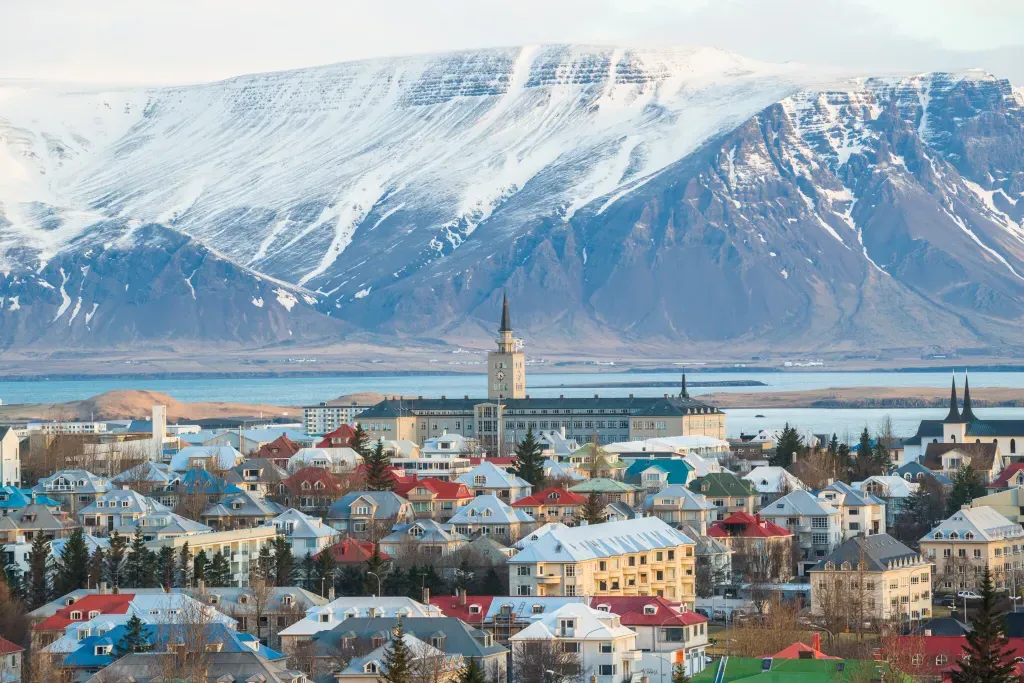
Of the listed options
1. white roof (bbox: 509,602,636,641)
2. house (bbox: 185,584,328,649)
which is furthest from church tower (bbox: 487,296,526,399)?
white roof (bbox: 509,602,636,641)

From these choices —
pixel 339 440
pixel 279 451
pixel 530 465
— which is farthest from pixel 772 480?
pixel 339 440

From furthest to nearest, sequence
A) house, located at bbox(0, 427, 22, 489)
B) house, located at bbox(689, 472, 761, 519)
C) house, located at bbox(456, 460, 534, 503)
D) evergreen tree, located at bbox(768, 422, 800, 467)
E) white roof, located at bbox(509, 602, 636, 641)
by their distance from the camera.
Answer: evergreen tree, located at bbox(768, 422, 800, 467) < house, located at bbox(0, 427, 22, 489) < house, located at bbox(456, 460, 534, 503) < house, located at bbox(689, 472, 761, 519) < white roof, located at bbox(509, 602, 636, 641)

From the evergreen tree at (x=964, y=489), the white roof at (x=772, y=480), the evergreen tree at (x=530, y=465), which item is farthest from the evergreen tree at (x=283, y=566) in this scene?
the white roof at (x=772, y=480)

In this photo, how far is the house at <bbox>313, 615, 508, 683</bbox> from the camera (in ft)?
194

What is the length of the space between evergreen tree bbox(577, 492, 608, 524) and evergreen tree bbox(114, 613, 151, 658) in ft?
92.5

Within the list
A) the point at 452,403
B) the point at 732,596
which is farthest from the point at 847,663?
the point at 452,403

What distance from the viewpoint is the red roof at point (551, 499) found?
3858 inches

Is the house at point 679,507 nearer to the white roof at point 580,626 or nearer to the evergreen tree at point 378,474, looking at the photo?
the evergreen tree at point 378,474

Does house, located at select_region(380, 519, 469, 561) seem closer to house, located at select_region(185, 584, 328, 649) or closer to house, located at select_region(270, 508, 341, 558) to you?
house, located at select_region(270, 508, 341, 558)

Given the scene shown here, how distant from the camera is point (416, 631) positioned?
206 ft

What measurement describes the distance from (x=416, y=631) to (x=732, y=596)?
73.3 feet

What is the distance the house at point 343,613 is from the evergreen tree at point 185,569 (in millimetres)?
11112

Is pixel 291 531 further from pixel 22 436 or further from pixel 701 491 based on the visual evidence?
pixel 22 436

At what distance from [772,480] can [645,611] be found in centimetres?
Result: 4413
